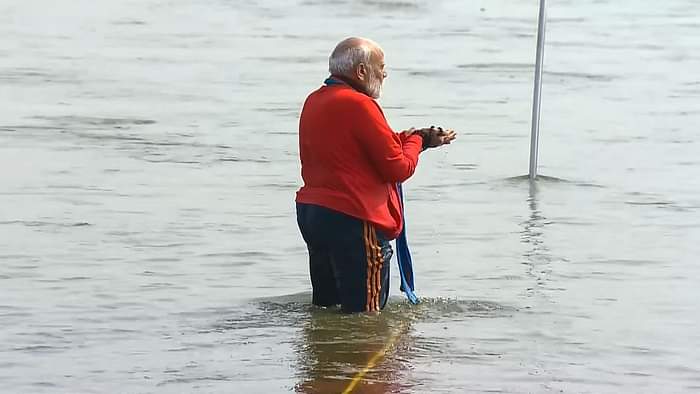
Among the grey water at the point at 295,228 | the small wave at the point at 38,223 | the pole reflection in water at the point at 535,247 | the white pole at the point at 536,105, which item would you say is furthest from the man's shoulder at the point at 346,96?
the white pole at the point at 536,105

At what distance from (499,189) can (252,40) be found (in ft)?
44.9

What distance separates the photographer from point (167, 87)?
2077 cm

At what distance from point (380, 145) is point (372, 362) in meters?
1.06

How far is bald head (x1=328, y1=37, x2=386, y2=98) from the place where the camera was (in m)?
8.31

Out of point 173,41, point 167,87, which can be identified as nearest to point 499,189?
point 167,87

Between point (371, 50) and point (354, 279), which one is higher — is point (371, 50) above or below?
above

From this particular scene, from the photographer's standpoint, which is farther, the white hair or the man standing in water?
the white hair

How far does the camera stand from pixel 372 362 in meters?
7.80

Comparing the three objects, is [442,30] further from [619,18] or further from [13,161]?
[13,161]

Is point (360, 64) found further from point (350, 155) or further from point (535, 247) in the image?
point (535, 247)

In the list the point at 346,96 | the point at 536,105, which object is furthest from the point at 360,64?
the point at 536,105


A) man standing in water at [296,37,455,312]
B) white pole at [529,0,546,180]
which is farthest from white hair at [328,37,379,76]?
white pole at [529,0,546,180]

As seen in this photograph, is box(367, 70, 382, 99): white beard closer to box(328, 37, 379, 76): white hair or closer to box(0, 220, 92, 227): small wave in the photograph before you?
box(328, 37, 379, 76): white hair

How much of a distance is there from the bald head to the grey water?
1173mm
